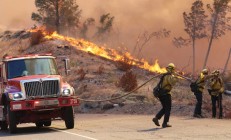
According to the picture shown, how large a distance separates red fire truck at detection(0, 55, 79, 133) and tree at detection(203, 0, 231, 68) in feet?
188

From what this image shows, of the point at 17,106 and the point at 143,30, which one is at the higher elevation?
the point at 143,30

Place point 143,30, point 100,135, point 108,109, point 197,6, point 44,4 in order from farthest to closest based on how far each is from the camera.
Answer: point 143,30, point 197,6, point 44,4, point 108,109, point 100,135

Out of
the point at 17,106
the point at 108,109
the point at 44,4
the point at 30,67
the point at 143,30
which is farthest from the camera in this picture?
the point at 143,30

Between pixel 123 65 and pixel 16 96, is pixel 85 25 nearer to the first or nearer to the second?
pixel 123 65

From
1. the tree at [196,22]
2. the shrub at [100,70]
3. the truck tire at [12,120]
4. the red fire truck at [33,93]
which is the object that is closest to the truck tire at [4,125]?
the red fire truck at [33,93]

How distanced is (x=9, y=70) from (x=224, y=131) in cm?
753

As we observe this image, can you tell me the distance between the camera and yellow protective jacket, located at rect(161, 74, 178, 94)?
59.9 feet

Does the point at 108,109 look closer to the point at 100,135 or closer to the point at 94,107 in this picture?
the point at 94,107

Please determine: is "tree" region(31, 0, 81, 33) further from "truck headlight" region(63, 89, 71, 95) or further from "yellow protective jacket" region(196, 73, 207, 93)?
"truck headlight" region(63, 89, 71, 95)

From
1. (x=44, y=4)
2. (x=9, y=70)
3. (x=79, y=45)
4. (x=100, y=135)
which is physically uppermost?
(x=44, y=4)

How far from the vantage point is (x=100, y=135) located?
1673 centimetres

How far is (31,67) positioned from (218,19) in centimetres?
6218

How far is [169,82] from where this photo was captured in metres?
18.3

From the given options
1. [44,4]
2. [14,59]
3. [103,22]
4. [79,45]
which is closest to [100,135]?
[14,59]
